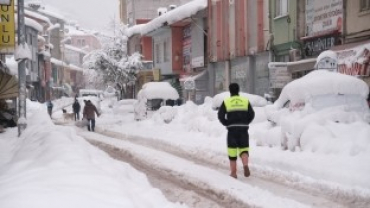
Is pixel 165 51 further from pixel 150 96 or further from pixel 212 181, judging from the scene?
pixel 212 181

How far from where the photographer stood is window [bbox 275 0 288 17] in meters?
24.2

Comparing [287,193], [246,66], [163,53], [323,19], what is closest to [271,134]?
[287,193]

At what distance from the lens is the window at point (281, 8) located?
24250 mm

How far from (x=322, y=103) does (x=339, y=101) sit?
39cm

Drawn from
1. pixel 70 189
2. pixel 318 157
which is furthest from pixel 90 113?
pixel 70 189

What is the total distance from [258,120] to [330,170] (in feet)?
27.1

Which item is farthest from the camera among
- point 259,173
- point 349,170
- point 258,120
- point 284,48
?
point 284,48

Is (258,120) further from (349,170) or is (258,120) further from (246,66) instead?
(246,66)

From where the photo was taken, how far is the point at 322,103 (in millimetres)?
12852

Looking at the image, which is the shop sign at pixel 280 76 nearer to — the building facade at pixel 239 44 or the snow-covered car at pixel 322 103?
the building facade at pixel 239 44

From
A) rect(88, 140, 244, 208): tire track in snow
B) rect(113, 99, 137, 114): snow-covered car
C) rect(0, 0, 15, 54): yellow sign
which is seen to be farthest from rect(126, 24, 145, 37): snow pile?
rect(88, 140, 244, 208): tire track in snow

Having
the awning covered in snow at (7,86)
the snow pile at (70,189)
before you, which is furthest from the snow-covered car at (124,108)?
Answer: the snow pile at (70,189)

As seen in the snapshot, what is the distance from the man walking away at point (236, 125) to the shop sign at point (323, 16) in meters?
10.2

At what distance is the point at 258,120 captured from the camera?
58.7ft
